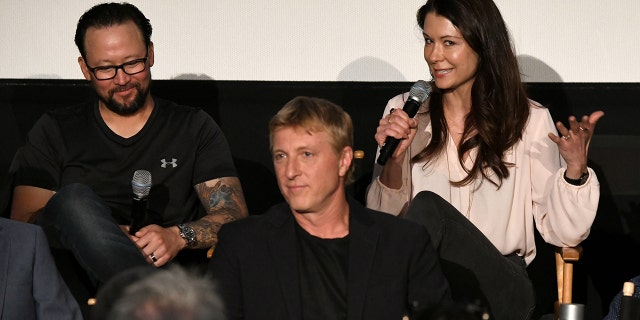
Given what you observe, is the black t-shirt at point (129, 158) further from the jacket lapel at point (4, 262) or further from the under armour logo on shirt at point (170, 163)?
the jacket lapel at point (4, 262)

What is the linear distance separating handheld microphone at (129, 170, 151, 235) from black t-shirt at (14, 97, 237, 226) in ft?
1.14

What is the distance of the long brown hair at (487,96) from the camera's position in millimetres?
3584

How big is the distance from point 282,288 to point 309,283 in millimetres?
84

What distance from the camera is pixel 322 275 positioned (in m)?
2.92

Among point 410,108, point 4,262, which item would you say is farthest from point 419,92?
point 4,262

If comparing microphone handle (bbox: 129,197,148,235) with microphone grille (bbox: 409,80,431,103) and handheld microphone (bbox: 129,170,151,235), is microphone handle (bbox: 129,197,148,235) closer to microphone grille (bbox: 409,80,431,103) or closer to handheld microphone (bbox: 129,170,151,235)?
handheld microphone (bbox: 129,170,151,235)

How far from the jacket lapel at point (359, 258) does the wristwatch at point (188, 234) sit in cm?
67

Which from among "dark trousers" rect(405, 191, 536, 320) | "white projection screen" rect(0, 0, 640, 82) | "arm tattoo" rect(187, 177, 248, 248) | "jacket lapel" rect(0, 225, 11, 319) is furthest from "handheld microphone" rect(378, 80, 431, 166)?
"white projection screen" rect(0, 0, 640, 82)

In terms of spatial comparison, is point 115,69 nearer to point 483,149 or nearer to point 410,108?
point 410,108

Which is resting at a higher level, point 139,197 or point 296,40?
point 296,40

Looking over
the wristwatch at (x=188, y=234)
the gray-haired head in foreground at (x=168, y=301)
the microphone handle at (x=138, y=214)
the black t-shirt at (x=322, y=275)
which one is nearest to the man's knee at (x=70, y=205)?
the microphone handle at (x=138, y=214)

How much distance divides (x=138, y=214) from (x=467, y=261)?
919 mm

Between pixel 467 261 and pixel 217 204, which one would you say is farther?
pixel 217 204

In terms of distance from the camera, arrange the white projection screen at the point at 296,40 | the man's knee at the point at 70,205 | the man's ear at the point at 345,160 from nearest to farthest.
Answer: the man's ear at the point at 345,160 → the man's knee at the point at 70,205 → the white projection screen at the point at 296,40
